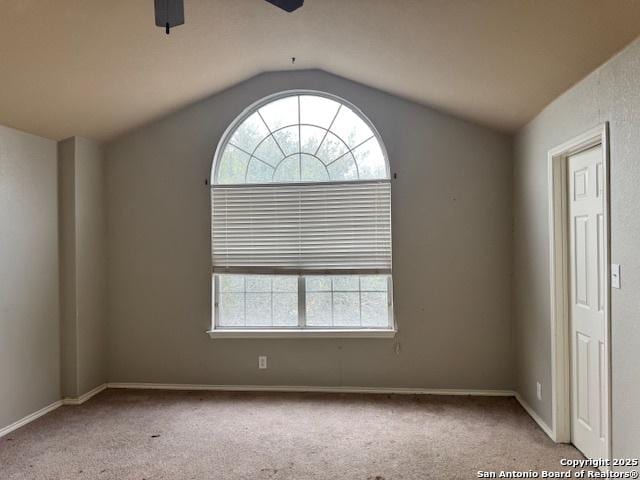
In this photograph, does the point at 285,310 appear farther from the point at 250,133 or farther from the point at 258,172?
the point at 250,133

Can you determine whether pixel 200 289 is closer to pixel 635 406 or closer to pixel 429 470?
pixel 429 470

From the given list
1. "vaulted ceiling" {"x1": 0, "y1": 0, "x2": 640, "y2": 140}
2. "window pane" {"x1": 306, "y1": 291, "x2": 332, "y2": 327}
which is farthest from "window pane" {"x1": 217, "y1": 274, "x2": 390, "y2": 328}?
"vaulted ceiling" {"x1": 0, "y1": 0, "x2": 640, "y2": 140}

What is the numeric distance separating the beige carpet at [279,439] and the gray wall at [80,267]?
301 millimetres

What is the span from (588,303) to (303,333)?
7.40 ft

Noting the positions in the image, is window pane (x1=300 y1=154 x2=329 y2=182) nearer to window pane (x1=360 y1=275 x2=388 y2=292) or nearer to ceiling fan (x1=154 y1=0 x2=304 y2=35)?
window pane (x1=360 y1=275 x2=388 y2=292)

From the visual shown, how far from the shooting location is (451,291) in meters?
3.88

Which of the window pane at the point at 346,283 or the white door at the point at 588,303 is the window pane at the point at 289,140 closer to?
the window pane at the point at 346,283

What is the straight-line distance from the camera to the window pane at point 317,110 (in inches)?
161

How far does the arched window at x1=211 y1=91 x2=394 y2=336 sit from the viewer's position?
3980 millimetres

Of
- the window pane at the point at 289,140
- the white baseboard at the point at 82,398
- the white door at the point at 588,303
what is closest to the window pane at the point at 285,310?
the window pane at the point at 289,140

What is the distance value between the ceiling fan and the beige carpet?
2431mm

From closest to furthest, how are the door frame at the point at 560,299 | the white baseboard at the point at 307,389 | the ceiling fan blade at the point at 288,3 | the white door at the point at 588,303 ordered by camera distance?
the ceiling fan blade at the point at 288,3 < the white door at the point at 588,303 < the door frame at the point at 560,299 < the white baseboard at the point at 307,389

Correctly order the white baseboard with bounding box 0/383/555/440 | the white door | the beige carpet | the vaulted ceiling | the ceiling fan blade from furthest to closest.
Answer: the white baseboard with bounding box 0/383/555/440, the beige carpet, the white door, the vaulted ceiling, the ceiling fan blade

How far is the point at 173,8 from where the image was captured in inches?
73.6
